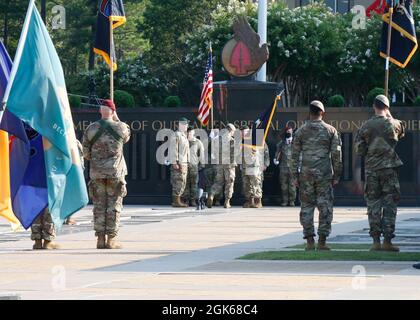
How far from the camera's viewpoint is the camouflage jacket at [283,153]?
1388 inches

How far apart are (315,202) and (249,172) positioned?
15.0 meters

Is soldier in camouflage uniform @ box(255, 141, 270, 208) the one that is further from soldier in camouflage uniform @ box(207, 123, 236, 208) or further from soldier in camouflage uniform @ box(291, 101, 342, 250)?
soldier in camouflage uniform @ box(291, 101, 342, 250)

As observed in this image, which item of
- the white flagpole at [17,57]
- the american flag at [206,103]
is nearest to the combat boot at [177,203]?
A: the american flag at [206,103]

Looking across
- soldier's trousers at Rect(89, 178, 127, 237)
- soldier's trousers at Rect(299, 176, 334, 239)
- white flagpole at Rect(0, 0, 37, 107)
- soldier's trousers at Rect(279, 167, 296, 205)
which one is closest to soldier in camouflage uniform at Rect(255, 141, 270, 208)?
soldier's trousers at Rect(279, 167, 296, 205)

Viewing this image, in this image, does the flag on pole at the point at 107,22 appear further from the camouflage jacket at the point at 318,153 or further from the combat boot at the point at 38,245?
the camouflage jacket at the point at 318,153

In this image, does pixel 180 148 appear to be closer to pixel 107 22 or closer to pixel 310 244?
pixel 107 22

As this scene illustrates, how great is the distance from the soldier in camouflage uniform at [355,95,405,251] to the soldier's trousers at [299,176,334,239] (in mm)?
539

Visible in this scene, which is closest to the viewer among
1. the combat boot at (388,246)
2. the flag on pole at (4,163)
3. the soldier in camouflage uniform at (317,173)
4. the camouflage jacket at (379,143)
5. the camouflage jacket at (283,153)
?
the flag on pole at (4,163)

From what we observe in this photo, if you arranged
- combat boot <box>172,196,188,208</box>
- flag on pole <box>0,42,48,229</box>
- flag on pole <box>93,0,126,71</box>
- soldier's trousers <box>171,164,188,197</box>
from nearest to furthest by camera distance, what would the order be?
1. flag on pole <box>0,42,48,229</box>
2. flag on pole <box>93,0,126,71</box>
3. soldier's trousers <box>171,164,188,197</box>
4. combat boot <box>172,196,188,208</box>

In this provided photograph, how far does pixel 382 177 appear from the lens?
19234 millimetres

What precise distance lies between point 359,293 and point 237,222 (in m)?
14.1

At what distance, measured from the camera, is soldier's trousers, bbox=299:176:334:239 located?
1933 cm

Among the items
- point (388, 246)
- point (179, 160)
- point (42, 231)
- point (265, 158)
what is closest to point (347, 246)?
point (388, 246)
